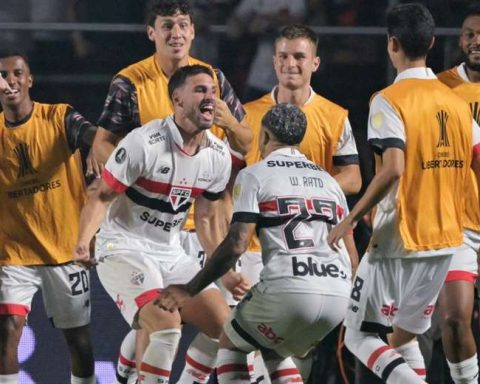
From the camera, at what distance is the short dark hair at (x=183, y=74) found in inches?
320

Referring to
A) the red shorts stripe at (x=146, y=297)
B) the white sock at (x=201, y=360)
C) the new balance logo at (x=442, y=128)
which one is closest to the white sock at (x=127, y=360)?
the white sock at (x=201, y=360)

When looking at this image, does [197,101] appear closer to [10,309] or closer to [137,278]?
[137,278]

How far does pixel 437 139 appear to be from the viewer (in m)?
8.25

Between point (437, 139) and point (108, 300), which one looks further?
point (108, 300)

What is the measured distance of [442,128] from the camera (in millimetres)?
8258

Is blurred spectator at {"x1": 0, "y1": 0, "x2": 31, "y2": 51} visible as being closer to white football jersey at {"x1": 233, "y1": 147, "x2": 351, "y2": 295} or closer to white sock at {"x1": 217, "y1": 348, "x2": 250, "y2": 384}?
white football jersey at {"x1": 233, "y1": 147, "x2": 351, "y2": 295}

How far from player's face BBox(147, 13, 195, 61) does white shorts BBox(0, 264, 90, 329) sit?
1.24 m

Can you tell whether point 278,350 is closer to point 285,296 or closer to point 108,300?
point 285,296

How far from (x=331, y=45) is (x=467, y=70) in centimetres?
133

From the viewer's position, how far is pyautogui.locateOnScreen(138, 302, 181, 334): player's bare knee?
784cm

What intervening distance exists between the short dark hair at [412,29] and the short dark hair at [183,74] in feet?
3.05

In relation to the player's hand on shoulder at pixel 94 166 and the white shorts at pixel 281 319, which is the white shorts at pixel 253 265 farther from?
the white shorts at pixel 281 319

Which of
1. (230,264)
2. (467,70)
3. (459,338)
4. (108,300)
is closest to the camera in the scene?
(230,264)

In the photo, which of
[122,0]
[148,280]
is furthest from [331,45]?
[148,280]
